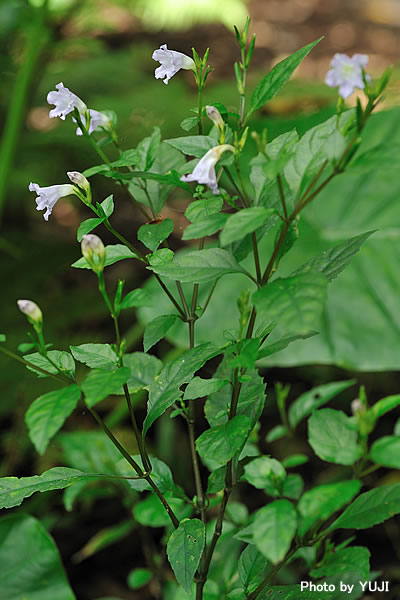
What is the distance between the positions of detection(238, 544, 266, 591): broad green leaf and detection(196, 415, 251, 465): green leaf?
0.14 m

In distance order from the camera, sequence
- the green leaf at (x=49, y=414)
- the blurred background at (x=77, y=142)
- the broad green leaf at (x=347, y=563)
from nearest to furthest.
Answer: the green leaf at (x=49, y=414) < the broad green leaf at (x=347, y=563) < the blurred background at (x=77, y=142)

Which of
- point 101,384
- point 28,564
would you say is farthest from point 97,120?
point 28,564

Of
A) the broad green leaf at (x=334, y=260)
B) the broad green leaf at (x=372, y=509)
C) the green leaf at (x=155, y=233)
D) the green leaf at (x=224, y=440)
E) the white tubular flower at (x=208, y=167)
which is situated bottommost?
the broad green leaf at (x=372, y=509)

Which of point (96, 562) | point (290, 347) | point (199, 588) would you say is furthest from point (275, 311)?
point (96, 562)

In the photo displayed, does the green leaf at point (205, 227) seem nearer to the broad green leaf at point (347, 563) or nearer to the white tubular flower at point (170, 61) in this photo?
the white tubular flower at point (170, 61)

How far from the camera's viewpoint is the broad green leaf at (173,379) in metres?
0.46

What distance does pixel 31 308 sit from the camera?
43cm

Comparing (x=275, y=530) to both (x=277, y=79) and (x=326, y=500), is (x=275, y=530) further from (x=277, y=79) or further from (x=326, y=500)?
(x=277, y=79)

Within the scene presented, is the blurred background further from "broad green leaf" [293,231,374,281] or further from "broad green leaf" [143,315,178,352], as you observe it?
"broad green leaf" [293,231,374,281]

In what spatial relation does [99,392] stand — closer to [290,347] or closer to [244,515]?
[244,515]

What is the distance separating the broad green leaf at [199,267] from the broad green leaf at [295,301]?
0.05 meters

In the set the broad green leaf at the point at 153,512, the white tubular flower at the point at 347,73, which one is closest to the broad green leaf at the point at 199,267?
the white tubular flower at the point at 347,73

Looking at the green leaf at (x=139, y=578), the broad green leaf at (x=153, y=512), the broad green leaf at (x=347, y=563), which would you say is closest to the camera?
the broad green leaf at (x=347, y=563)

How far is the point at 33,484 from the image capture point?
18.1 inches
